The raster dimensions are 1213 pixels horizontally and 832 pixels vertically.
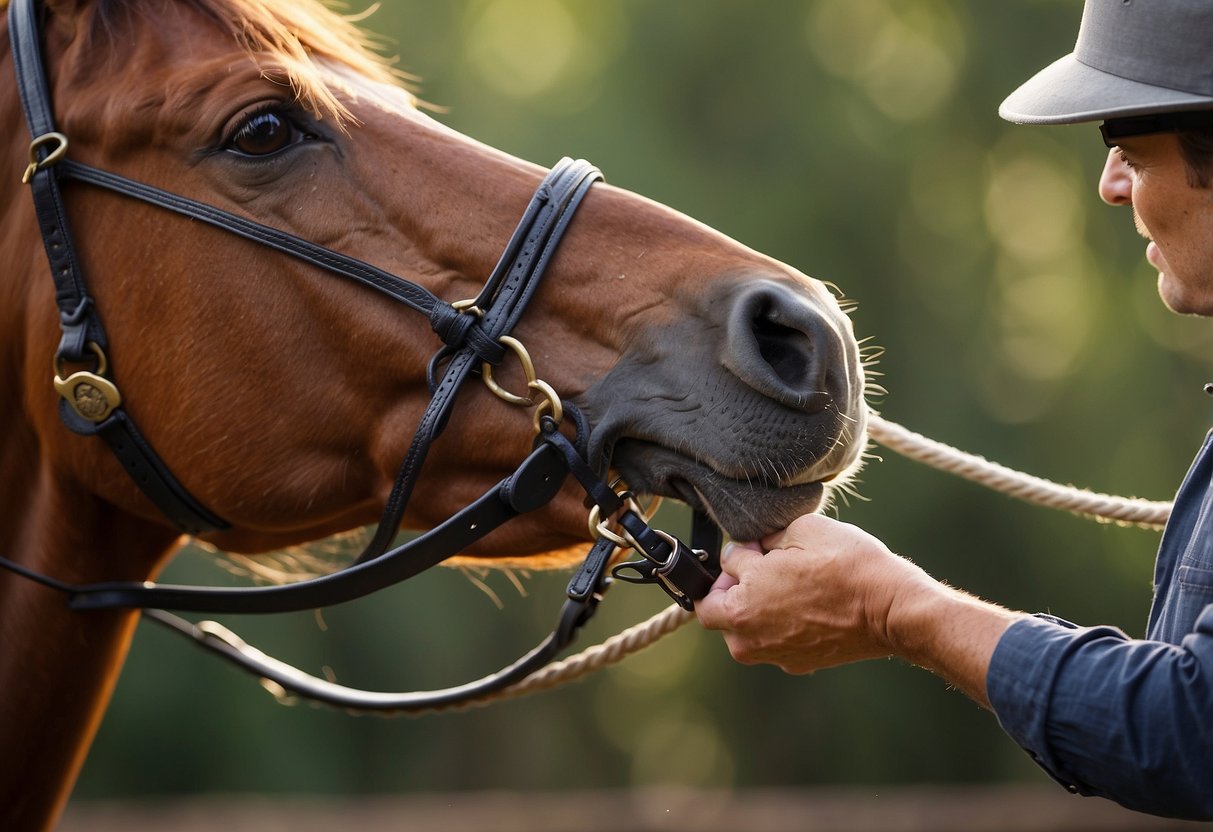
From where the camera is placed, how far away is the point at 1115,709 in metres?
1.65

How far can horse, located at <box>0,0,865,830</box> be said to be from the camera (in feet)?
7.76

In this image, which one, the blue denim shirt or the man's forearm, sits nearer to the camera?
the blue denim shirt

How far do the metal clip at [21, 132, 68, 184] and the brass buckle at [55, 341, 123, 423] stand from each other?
1.25ft

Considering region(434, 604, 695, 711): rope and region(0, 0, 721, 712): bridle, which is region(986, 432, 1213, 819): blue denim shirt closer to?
region(0, 0, 721, 712): bridle

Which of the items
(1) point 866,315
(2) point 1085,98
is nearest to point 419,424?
(2) point 1085,98

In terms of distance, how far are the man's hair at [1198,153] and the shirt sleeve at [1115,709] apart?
725mm

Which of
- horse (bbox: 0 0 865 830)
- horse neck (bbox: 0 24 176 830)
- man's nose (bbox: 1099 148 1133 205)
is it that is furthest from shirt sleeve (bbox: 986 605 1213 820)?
horse neck (bbox: 0 24 176 830)

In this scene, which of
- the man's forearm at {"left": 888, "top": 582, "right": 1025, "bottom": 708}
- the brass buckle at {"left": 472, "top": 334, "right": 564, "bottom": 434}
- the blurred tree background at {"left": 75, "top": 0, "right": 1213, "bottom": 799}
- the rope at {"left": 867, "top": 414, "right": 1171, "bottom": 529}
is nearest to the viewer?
the man's forearm at {"left": 888, "top": 582, "right": 1025, "bottom": 708}

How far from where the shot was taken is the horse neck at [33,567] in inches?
101

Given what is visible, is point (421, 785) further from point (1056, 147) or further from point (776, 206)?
point (1056, 147)

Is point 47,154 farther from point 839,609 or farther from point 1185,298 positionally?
point 1185,298

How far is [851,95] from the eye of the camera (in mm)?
12773

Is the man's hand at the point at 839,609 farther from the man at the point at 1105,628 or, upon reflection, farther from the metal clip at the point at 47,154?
the metal clip at the point at 47,154

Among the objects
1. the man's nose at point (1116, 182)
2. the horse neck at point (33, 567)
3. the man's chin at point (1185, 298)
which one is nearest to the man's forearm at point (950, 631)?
the man's chin at point (1185, 298)
